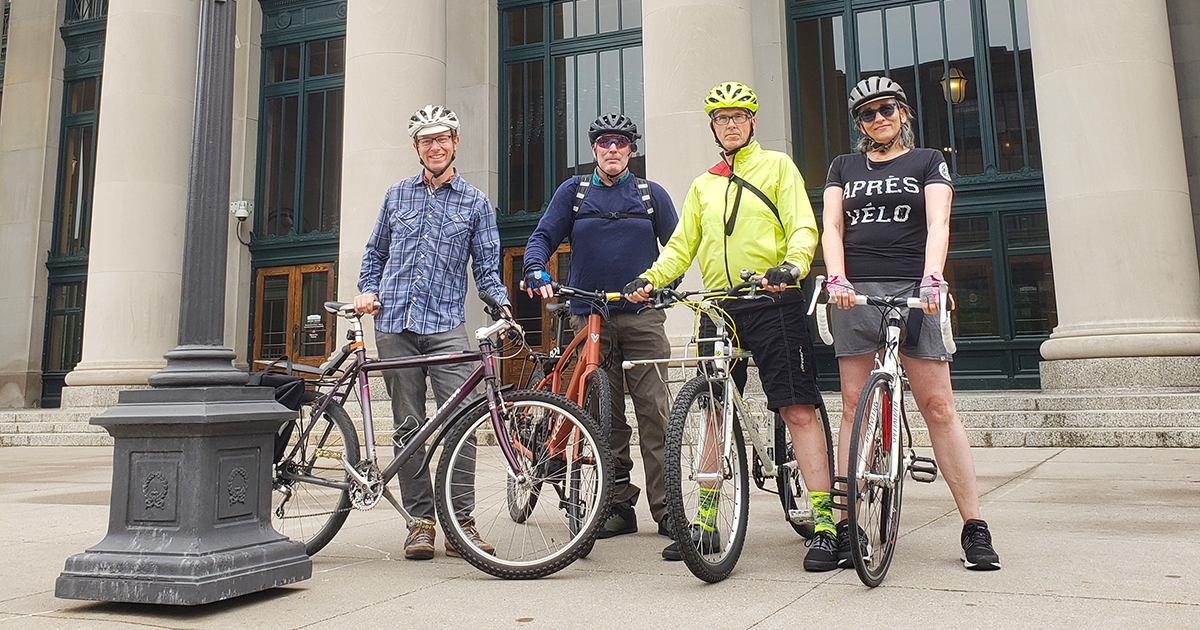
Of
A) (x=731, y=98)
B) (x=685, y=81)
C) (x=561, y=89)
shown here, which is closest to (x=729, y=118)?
(x=731, y=98)

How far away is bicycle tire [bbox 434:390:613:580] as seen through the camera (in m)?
3.71

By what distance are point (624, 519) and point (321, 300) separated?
14333 millimetres

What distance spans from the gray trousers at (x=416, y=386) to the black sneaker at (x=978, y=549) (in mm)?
2382

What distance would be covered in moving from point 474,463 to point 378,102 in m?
9.93

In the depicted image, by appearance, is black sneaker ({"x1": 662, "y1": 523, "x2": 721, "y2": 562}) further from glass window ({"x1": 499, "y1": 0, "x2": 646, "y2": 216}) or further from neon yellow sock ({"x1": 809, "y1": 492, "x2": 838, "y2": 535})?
glass window ({"x1": 499, "y1": 0, "x2": 646, "y2": 216})

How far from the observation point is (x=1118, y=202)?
10.2 m

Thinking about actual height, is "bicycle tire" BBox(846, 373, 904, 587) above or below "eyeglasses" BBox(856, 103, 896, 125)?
below

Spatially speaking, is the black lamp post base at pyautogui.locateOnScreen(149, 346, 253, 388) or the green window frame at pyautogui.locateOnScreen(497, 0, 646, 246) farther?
the green window frame at pyautogui.locateOnScreen(497, 0, 646, 246)

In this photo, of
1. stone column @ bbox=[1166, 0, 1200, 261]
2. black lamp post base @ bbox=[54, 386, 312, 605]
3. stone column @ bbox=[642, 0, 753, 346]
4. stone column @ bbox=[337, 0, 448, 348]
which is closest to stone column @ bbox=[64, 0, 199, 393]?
stone column @ bbox=[337, 0, 448, 348]

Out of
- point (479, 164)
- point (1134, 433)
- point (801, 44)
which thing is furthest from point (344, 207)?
point (1134, 433)

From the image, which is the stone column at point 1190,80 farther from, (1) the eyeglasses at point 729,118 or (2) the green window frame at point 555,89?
(1) the eyeglasses at point 729,118

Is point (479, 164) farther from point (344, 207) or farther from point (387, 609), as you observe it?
point (387, 609)

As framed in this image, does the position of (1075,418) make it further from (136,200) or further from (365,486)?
(136,200)

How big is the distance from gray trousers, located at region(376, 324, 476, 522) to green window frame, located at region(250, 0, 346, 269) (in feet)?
44.5
